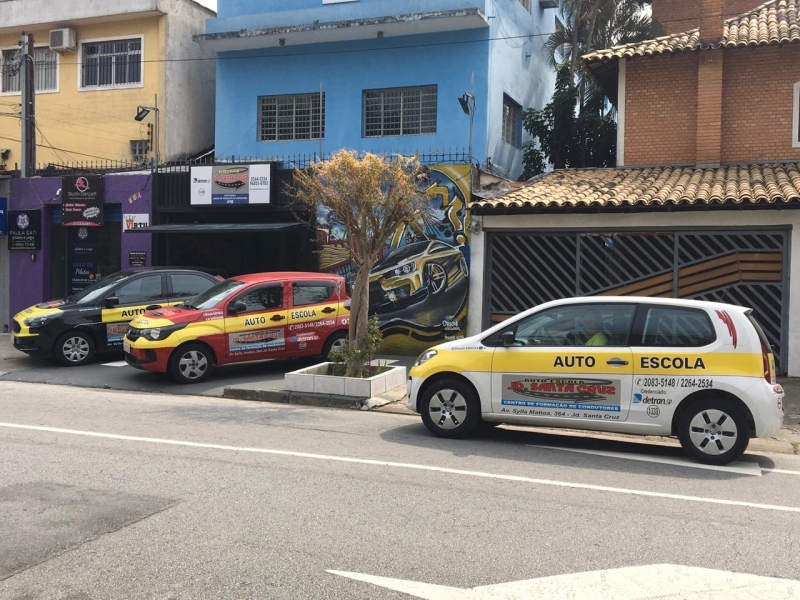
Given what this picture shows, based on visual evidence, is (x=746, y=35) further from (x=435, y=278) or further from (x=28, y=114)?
(x=28, y=114)

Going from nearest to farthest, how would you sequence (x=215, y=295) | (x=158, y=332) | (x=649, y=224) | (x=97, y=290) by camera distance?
(x=158, y=332)
(x=215, y=295)
(x=649, y=224)
(x=97, y=290)

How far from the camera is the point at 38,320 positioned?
12.9 meters

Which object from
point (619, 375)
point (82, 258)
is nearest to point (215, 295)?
point (619, 375)

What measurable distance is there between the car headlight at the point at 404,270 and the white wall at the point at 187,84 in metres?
9.43

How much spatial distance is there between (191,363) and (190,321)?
26.5 inches

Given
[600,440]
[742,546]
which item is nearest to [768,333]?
[600,440]

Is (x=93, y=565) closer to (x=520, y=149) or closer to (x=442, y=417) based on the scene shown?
(x=442, y=417)

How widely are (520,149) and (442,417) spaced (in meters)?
14.0

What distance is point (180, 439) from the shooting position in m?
7.65

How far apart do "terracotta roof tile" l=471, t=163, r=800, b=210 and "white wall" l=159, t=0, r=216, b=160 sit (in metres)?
11.2

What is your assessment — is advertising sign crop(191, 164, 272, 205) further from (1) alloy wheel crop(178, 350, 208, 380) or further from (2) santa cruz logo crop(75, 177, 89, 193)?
(1) alloy wheel crop(178, 350, 208, 380)

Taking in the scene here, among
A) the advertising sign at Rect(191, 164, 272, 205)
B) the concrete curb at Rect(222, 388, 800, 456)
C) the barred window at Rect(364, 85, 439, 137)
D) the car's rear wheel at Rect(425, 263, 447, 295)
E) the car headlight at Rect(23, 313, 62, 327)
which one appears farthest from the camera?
the barred window at Rect(364, 85, 439, 137)

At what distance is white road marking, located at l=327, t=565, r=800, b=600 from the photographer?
3959mm

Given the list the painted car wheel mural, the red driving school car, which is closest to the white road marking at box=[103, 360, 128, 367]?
the red driving school car
